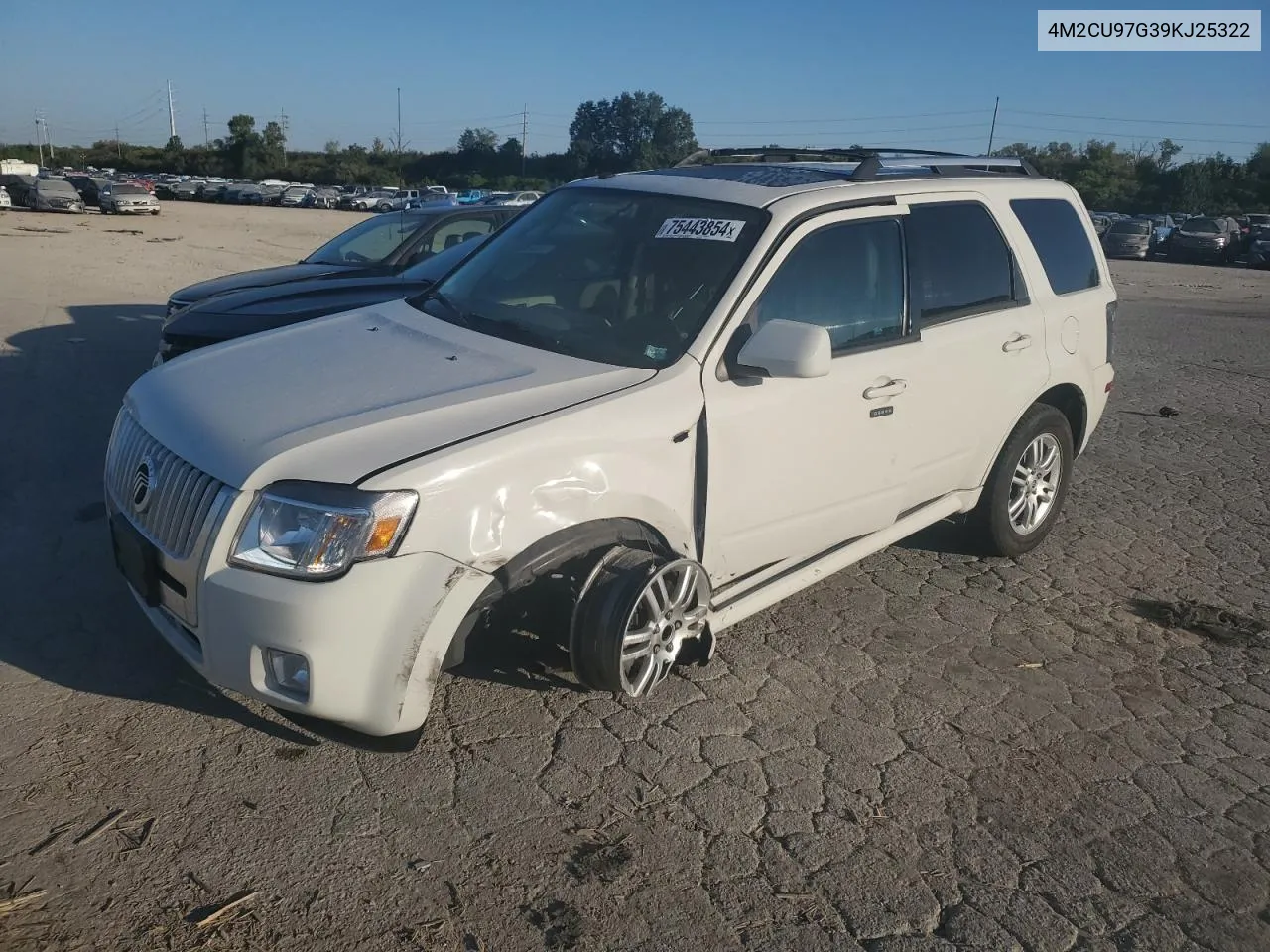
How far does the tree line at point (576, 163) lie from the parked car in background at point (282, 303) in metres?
49.6

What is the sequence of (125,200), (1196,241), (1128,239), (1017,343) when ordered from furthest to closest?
(125,200), (1128,239), (1196,241), (1017,343)

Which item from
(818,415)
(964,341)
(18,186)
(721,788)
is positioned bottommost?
(721,788)

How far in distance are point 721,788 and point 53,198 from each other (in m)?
46.6

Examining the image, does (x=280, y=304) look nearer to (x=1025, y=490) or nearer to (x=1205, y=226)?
(x=1025, y=490)

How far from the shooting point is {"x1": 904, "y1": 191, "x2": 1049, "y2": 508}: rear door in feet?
14.4

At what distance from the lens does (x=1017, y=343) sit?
15.8ft

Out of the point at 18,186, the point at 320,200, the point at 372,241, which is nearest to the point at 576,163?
the point at 320,200

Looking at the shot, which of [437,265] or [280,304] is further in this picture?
[437,265]

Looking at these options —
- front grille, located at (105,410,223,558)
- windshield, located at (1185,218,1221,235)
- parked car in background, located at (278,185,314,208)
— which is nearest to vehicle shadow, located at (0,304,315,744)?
front grille, located at (105,410,223,558)

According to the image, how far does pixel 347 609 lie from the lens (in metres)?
2.84

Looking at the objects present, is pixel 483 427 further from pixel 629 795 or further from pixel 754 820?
pixel 754 820

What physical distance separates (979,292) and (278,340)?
3.08 m

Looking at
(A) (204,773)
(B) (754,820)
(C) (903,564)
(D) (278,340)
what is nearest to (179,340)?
(D) (278,340)

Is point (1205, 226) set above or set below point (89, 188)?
below
